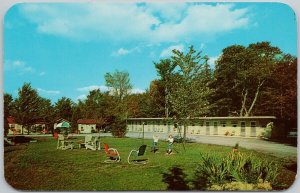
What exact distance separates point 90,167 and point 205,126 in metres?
2.58

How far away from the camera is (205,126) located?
9.62 metres

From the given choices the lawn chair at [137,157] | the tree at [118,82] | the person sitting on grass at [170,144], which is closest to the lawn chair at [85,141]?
the lawn chair at [137,157]

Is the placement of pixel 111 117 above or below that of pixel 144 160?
above

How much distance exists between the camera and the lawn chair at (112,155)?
9398 mm

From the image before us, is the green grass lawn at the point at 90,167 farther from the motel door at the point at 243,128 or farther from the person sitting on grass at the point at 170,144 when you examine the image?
the motel door at the point at 243,128

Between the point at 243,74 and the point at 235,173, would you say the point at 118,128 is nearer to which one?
the point at 235,173

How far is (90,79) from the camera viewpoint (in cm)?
928

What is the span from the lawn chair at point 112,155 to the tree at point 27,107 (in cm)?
166

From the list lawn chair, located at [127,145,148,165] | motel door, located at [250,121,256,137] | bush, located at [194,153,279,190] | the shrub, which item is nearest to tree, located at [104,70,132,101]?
lawn chair, located at [127,145,148,165]

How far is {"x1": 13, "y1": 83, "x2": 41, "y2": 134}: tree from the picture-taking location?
29.8ft

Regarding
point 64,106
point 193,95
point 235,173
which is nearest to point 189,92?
point 193,95

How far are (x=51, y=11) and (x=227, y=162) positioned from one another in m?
4.58

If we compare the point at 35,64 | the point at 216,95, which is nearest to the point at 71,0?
the point at 35,64

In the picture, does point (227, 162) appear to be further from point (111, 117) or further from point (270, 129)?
point (111, 117)
